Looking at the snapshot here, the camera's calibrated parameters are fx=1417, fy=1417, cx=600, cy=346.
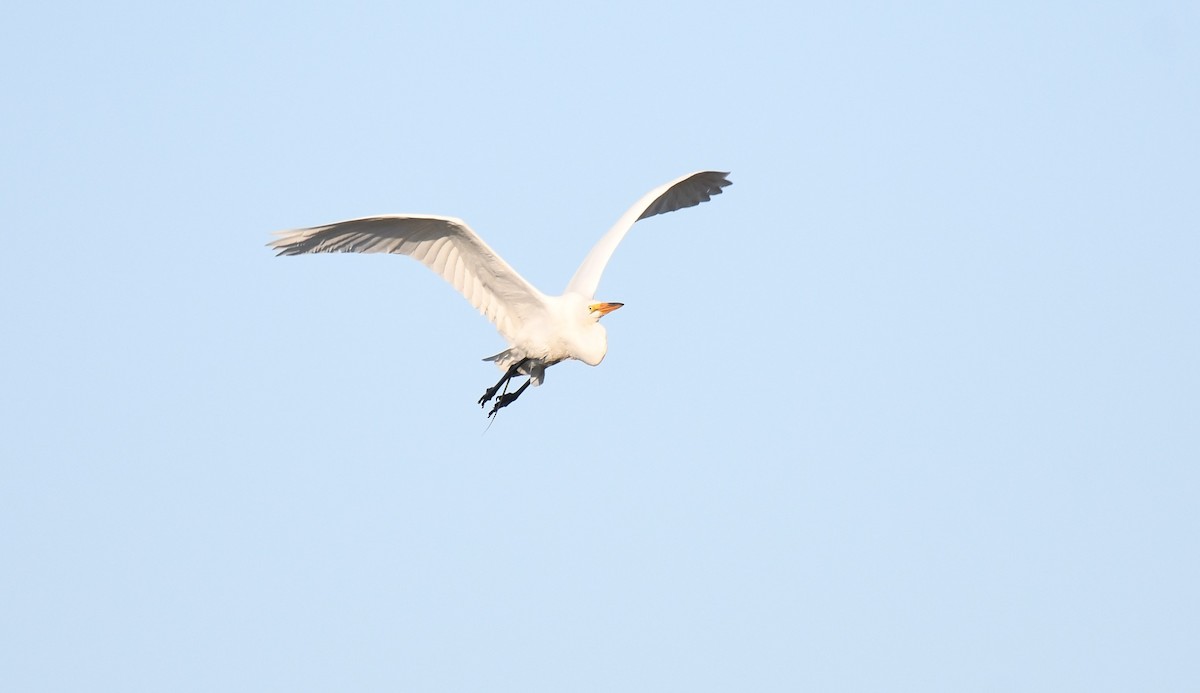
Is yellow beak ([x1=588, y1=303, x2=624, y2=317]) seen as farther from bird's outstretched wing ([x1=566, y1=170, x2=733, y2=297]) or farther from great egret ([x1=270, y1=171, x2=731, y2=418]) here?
bird's outstretched wing ([x1=566, y1=170, x2=733, y2=297])

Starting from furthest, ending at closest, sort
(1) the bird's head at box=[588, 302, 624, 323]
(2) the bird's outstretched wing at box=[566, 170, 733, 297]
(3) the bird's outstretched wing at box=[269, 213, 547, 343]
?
(2) the bird's outstretched wing at box=[566, 170, 733, 297], (1) the bird's head at box=[588, 302, 624, 323], (3) the bird's outstretched wing at box=[269, 213, 547, 343]

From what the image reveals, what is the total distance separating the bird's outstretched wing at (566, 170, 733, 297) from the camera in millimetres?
18359

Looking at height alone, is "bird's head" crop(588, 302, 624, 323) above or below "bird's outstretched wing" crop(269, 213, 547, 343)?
below

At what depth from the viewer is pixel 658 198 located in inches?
780

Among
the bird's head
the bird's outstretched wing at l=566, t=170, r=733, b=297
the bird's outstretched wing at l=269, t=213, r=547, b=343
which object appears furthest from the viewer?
the bird's outstretched wing at l=566, t=170, r=733, b=297

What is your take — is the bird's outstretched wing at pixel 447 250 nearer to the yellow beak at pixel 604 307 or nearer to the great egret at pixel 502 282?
the great egret at pixel 502 282

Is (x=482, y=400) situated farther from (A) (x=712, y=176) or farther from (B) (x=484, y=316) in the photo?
(A) (x=712, y=176)

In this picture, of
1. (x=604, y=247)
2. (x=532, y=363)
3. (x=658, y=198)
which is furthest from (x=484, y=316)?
(x=658, y=198)

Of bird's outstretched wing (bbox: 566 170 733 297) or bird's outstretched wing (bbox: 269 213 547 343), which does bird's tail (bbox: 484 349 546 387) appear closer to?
bird's outstretched wing (bbox: 269 213 547 343)

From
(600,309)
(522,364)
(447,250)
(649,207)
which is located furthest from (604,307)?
(649,207)

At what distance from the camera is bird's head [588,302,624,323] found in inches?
688

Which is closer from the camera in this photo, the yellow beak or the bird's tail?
the yellow beak

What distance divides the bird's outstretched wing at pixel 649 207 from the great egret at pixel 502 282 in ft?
0.06

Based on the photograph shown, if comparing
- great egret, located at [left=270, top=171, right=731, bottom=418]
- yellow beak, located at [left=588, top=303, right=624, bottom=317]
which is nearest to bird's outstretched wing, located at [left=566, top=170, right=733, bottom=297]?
great egret, located at [left=270, top=171, right=731, bottom=418]
